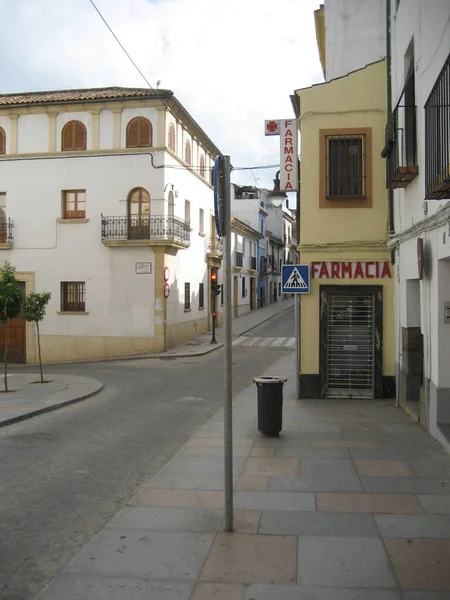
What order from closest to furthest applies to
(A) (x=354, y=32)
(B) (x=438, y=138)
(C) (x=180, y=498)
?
1. (C) (x=180, y=498)
2. (B) (x=438, y=138)
3. (A) (x=354, y=32)

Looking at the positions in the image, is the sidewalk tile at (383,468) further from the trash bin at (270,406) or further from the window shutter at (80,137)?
the window shutter at (80,137)

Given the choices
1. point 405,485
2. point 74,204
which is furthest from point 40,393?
point 74,204

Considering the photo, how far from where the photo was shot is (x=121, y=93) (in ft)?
76.8

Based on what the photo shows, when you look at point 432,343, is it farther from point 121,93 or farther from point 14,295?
point 121,93

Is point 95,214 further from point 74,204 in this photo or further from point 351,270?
point 351,270

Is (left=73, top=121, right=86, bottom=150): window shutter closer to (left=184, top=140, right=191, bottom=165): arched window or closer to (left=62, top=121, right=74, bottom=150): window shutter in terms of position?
Result: (left=62, top=121, right=74, bottom=150): window shutter

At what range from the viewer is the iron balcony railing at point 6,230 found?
2456cm

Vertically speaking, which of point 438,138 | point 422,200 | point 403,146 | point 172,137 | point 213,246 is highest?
point 172,137

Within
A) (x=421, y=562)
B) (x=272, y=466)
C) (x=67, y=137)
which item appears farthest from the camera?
(x=67, y=137)

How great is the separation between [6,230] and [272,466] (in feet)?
67.7

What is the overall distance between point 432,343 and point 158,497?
14.9 ft

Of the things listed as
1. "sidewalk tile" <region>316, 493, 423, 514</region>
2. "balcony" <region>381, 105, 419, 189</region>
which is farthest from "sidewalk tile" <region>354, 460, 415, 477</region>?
"balcony" <region>381, 105, 419, 189</region>

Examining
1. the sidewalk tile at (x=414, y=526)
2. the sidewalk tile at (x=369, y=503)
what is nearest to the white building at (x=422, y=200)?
the sidewalk tile at (x=369, y=503)

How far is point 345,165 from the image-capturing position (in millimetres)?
11969
